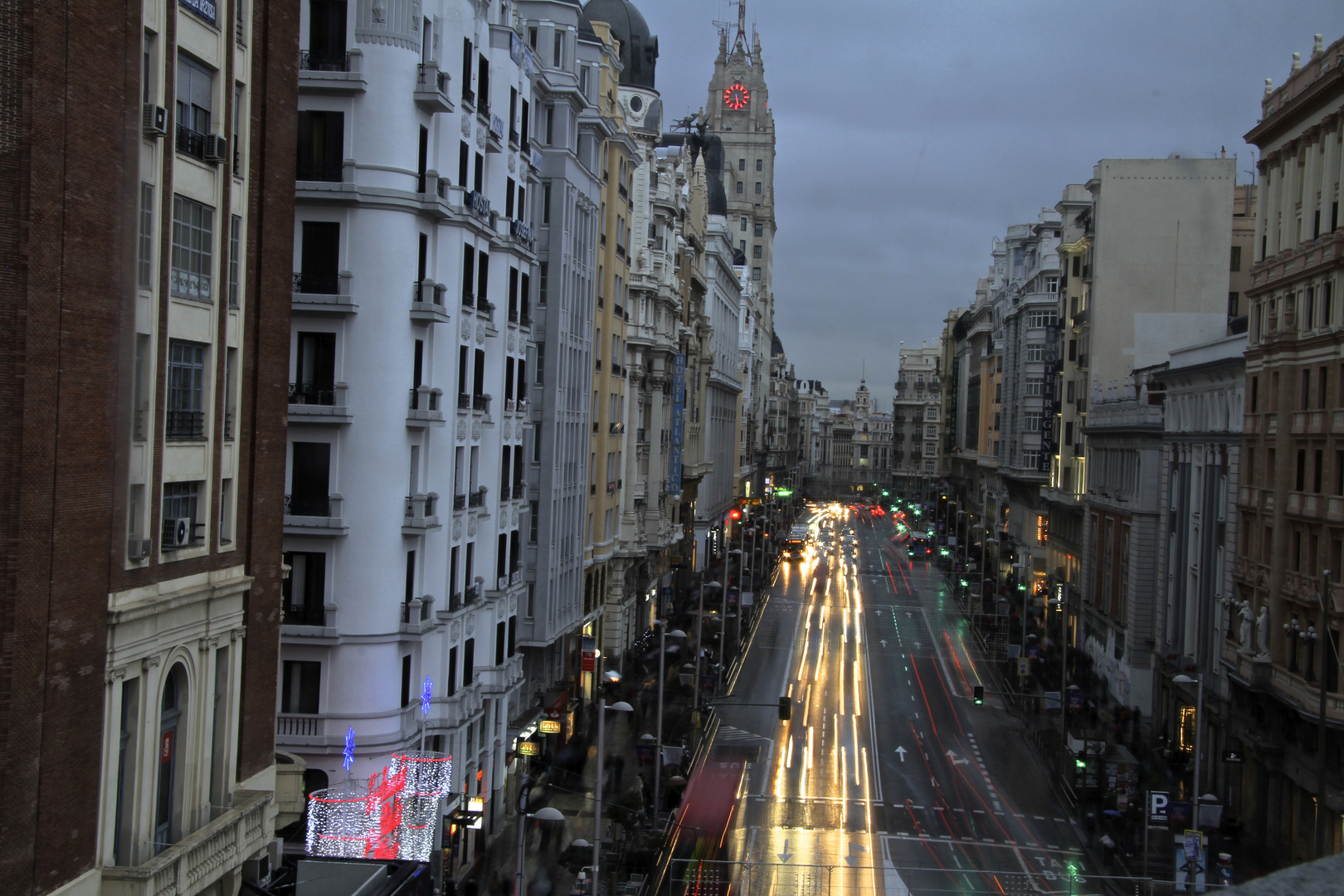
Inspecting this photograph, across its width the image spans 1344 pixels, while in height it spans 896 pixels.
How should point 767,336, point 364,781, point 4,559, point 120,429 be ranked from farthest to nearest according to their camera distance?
1. point 767,336
2. point 364,781
3. point 120,429
4. point 4,559

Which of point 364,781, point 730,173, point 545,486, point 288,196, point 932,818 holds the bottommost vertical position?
point 932,818

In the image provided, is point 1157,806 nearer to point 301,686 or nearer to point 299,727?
point 299,727

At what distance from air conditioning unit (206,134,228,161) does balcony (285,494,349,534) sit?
14601 millimetres

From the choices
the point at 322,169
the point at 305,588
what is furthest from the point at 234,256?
the point at 305,588

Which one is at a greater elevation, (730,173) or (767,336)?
(730,173)

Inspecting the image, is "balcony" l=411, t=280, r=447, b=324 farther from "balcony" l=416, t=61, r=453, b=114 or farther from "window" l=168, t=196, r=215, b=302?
"window" l=168, t=196, r=215, b=302

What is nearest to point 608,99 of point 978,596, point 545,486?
point 545,486

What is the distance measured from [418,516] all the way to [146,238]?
681 inches

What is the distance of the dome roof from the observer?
81.4m

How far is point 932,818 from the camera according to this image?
4753 centimetres

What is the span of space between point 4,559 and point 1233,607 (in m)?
46.5

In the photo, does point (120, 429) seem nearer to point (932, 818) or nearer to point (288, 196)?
point (288, 196)

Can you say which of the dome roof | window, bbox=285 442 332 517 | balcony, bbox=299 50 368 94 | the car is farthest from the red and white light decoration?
the car

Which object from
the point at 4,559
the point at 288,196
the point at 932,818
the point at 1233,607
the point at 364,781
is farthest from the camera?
the point at 1233,607
